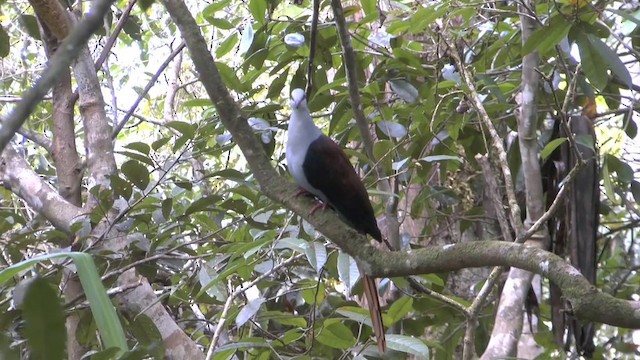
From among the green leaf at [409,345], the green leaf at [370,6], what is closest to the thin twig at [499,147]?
the green leaf at [370,6]

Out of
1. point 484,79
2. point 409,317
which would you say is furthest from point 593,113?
point 409,317

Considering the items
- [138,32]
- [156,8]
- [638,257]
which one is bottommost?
[638,257]

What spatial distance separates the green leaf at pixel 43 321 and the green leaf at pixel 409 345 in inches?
59.5

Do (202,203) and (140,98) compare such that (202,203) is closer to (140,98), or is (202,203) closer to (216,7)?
(140,98)

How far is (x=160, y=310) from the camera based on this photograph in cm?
216

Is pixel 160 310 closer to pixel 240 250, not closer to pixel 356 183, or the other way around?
pixel 240 250

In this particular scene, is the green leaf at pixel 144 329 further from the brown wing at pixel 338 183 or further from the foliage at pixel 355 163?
the brown wing at pixel 338 183

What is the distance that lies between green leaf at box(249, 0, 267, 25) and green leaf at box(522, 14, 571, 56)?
2.64 feet

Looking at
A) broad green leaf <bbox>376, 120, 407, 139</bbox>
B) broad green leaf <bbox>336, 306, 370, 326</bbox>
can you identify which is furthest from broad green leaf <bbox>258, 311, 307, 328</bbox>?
broad green leaf <bbox>376, 120, 407, 139</bbox>

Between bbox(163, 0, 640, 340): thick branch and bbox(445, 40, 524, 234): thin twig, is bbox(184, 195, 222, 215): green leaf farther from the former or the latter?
bbox(445, 40, 524, 234): thin twig

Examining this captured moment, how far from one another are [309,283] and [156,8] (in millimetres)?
3074

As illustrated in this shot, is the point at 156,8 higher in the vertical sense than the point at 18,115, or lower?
higher

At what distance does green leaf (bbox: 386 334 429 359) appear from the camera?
189 centimetres

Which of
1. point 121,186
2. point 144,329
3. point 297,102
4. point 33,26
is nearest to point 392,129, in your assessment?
point 297,102
